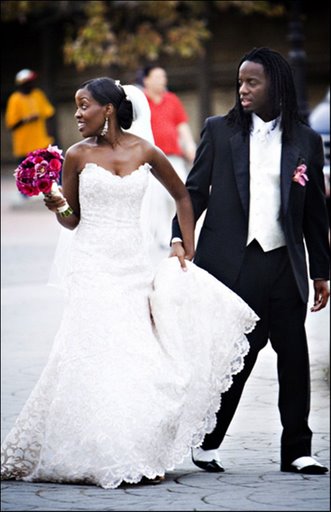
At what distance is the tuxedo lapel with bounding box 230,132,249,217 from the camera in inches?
266

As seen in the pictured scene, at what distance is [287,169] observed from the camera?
22.1ft

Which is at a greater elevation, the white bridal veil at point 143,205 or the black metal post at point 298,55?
the black metal post at point 298,55

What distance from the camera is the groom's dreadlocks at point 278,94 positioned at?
683cm

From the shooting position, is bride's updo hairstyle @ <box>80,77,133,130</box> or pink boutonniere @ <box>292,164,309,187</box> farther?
bride's updo hairstyle @ <box>80,77,133,130</box>

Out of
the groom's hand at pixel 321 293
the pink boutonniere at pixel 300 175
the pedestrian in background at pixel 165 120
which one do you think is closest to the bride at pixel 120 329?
the groom's hand at pixel 321 293

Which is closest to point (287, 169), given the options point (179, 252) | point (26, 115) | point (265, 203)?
point (265, 203)

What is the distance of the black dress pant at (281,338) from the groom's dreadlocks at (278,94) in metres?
0.55

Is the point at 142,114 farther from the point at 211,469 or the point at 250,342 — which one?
the point at 211,469

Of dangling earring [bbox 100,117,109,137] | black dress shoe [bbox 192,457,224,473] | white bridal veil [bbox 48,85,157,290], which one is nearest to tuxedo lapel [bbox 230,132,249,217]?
white bridal veil [bbox 48,85,157,290]

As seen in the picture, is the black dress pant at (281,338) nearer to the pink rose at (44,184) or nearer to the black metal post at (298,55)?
the pink rose at (44,184)

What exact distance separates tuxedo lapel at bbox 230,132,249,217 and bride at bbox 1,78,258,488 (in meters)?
0.29

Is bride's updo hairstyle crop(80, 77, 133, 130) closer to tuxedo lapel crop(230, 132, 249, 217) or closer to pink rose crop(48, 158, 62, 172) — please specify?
pink rose crop(48, 158, 62, 172)

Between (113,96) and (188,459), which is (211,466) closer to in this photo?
(188,459)

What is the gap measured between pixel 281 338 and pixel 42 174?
130 cm
